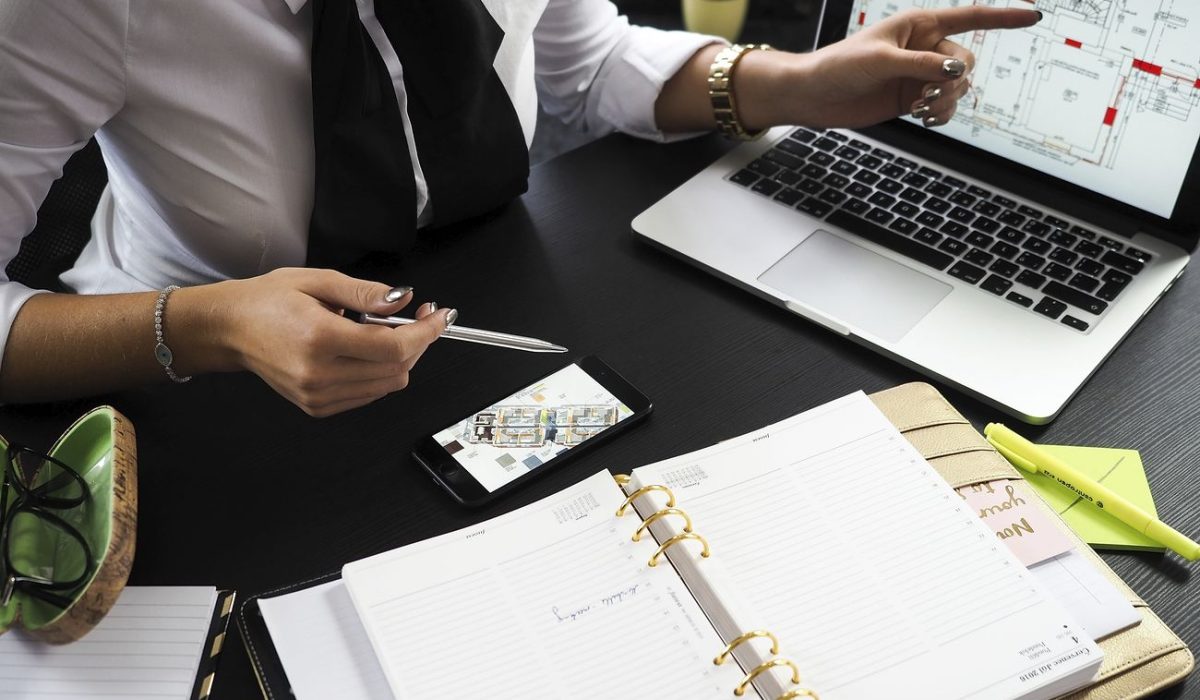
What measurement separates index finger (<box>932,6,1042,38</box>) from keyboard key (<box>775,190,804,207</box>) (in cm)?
21

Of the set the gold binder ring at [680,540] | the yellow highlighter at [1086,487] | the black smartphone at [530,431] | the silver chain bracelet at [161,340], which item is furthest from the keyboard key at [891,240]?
the silver chain bracelet at [161,340]

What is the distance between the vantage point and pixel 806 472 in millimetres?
727

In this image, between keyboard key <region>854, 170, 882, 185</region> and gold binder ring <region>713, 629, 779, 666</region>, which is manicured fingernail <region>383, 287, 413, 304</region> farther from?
keyboard key <region>854, 170, 882, 185</region>

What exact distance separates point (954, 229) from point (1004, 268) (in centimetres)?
7

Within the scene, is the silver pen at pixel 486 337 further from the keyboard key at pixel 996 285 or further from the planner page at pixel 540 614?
the keyboard key at pixel 996 285

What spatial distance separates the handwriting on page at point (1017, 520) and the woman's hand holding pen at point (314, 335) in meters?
0.42

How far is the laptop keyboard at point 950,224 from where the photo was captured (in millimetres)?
899

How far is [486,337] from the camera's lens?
834 millimetres

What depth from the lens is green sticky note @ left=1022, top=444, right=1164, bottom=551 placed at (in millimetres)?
714

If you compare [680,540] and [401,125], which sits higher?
[401,125]

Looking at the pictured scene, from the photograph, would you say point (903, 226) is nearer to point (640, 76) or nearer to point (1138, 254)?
point (1138, 254)

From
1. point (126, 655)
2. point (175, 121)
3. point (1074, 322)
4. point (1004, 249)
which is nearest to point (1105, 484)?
point (1074, 322)

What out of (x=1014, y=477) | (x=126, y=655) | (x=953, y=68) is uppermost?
(x=953, y=68)

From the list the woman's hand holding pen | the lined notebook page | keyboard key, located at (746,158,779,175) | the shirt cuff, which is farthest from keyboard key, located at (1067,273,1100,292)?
the lined notebook page
